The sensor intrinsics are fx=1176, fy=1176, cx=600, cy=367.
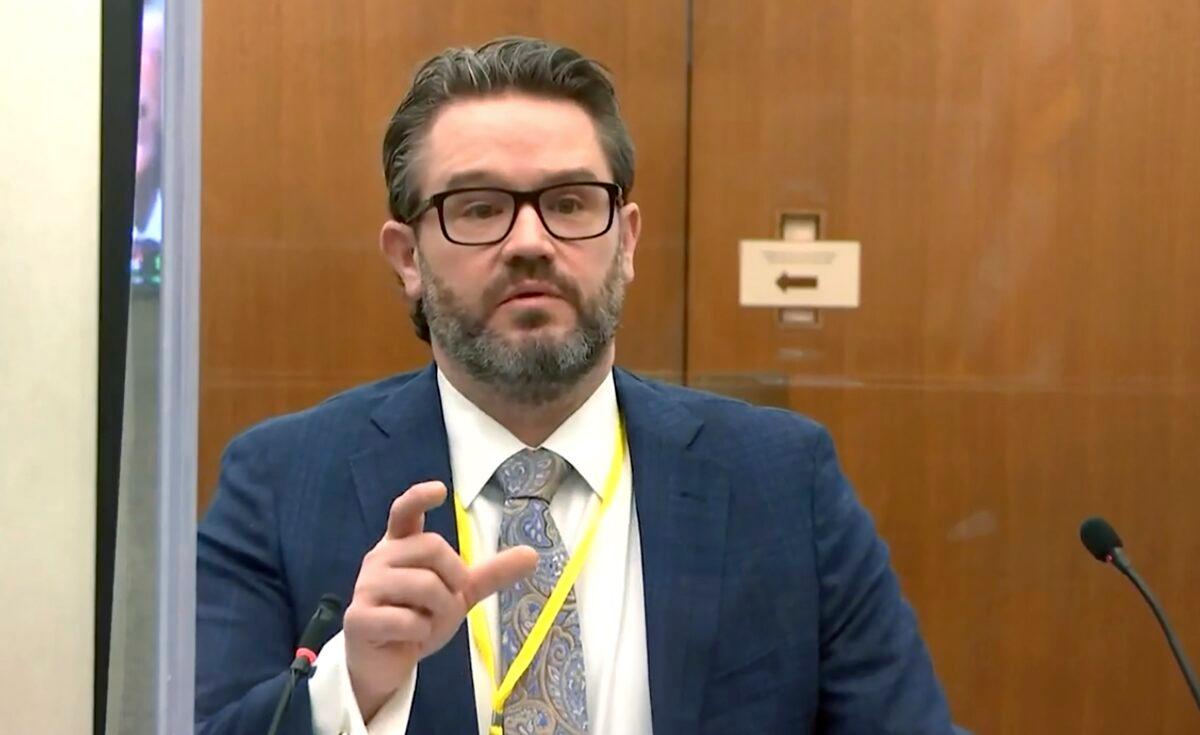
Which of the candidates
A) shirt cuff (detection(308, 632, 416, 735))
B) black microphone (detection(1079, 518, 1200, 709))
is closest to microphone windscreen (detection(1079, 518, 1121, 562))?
black microphone (detection(1079, 518, 1200, 709))

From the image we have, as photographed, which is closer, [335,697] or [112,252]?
[112,252]

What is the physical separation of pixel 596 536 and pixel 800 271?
39.4 inches

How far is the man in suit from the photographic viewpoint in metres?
1.10

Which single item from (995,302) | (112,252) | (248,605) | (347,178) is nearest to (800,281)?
(995,302)

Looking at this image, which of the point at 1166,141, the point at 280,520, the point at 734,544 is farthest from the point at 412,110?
the point at 1166,141

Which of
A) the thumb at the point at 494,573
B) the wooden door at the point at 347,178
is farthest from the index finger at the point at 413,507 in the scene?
the wooden door at the point at 347,178

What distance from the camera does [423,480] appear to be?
3.81 ft

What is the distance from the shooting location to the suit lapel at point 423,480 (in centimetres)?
108

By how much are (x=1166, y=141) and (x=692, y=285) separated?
33.6 inches

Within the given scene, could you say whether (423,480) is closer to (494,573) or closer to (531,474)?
(531,474)

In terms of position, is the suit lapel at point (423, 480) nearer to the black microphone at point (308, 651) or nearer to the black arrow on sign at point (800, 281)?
the black microphone at point (308, 651)

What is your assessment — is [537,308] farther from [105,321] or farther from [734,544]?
[105,321]

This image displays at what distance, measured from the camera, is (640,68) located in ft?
6.59

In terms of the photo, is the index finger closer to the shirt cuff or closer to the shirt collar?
the shirt cuff
